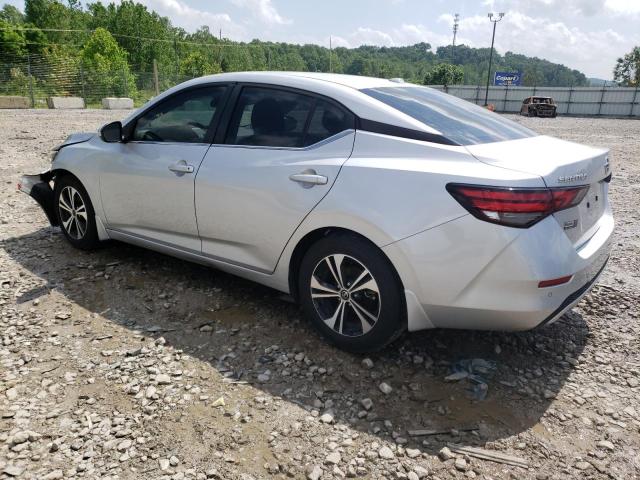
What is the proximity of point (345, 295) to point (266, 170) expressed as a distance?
94 cm

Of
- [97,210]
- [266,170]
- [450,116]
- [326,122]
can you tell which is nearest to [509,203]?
[450,116]

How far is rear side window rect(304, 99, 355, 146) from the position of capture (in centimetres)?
299

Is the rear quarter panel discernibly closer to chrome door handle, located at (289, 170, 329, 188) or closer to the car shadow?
chrome door handle, located at (289, 170, 329, 188)

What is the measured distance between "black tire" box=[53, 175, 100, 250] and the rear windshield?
2799 millimetres

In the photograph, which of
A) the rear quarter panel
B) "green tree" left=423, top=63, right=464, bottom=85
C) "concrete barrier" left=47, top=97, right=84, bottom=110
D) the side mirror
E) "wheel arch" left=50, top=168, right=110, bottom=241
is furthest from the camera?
"green tree" left=423, top=63, right=464, bottom=85

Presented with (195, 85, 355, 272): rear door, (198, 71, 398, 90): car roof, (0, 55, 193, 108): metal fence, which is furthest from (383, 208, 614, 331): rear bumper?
(0, 55, 193, 108): metal fence

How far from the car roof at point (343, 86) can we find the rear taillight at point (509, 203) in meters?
0.52

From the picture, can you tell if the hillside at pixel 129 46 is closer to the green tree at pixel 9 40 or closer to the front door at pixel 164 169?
the green tree at pixel 9 40

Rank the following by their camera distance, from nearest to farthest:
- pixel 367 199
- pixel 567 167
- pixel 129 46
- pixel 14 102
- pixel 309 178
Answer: pixel 567 167, pixel 367 199, pixel 309 178, pixel 14 102, pixel 129 46

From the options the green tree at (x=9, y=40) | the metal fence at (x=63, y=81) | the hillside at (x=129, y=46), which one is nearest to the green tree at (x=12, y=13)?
the hillside at (x=129, y=46)

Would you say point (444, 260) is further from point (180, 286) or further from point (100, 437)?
point (180, 286)

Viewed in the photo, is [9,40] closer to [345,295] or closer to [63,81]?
[63,81]

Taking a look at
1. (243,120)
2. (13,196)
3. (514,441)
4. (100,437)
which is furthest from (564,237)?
(13,196)

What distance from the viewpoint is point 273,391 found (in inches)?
108
